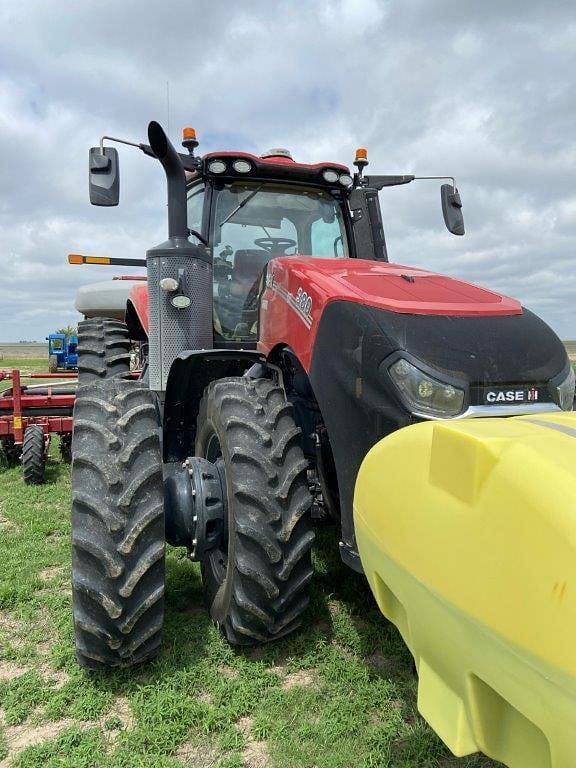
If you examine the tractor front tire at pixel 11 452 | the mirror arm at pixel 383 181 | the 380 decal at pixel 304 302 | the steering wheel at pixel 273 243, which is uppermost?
the mirror arm at pixel 383 181

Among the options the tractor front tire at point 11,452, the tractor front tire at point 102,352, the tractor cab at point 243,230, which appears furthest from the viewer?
the tractor front tire at point 11,452

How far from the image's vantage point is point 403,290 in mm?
2531

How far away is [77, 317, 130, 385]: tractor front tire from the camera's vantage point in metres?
4.95

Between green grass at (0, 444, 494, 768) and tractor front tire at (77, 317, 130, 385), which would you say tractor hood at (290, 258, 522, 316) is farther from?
tractor front tire at (77, 317, 130, 385)

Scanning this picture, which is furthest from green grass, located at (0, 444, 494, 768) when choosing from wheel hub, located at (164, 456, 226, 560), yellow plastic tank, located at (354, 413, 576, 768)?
yellow plastic tank, located at (354, 413, 576, 768)

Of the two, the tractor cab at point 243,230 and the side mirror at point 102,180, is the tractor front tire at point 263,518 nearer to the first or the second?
the tractor cab at point 243,230

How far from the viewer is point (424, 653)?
1.45 meters

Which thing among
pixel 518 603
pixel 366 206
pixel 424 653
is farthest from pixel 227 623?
pixel 366 206

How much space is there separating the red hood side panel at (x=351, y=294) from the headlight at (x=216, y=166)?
2.85ft

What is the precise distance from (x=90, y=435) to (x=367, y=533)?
1362mm

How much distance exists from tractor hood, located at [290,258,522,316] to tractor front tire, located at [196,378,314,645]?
583 millimetres

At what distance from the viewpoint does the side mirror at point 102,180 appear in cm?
341

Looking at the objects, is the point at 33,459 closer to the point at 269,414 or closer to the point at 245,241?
the point at 245,241

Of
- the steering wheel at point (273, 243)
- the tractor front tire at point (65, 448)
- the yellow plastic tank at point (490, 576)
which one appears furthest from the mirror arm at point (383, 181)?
the tractor front tire at point (65, 448)
